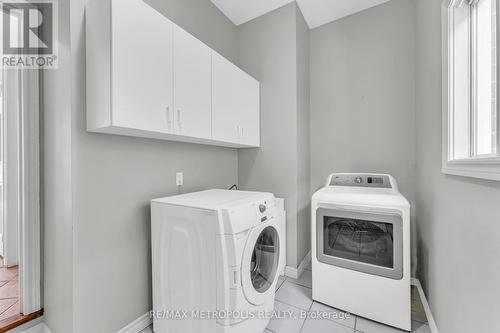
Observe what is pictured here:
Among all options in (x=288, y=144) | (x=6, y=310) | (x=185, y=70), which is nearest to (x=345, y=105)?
(x=288, y=144)

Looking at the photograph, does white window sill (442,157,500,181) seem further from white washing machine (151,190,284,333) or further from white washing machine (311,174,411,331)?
white washing machine (151,190,284,333)

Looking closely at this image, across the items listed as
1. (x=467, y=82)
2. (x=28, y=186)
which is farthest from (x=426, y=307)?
(x=28, y=186)

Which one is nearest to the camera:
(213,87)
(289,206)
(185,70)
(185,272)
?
(185,272)

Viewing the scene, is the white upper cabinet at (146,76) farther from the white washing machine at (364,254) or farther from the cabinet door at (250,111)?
the white washing machine at (364,254)

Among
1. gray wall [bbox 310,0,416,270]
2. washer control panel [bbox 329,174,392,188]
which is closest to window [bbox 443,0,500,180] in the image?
washer control panel [bbox 329,174,392,188]

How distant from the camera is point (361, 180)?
7.02 ft

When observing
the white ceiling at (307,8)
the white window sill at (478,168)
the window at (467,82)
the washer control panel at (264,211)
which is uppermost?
the white ceiling at (307,8)

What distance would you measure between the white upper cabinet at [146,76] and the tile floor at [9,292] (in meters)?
1.40

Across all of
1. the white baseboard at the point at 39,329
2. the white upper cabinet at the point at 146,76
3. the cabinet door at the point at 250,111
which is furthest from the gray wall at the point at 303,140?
the white baseboard at the point at 39,329

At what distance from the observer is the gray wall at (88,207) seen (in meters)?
1.24

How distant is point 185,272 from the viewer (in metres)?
1.33

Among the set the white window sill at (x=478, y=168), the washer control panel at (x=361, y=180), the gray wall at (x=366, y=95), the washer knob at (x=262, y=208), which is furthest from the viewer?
the gray wall at (x=366, y=95)

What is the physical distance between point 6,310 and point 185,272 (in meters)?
1.33

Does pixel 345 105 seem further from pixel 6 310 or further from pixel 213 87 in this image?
pixel 6 310
